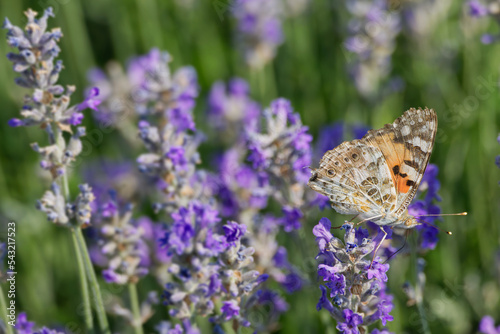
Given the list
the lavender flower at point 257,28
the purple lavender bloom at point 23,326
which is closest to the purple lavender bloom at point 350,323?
the purple lavender bloom at point 23,326

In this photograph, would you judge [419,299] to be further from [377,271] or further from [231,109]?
[231,109]

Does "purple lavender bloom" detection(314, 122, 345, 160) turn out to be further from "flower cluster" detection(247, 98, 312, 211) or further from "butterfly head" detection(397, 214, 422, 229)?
"butterfly head" detection(397, 214, 422, 229)

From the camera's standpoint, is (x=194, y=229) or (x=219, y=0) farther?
(x=219, y=0)

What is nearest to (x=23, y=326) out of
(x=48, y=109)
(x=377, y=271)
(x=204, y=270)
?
(x=204, y=270)

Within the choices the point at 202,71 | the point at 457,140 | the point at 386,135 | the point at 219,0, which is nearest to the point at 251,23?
the point at 219,0

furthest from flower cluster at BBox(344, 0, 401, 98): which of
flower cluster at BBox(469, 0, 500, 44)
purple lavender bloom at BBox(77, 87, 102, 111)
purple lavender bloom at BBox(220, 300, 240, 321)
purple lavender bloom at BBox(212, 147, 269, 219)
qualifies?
purple lavender bloom at BBox(220, 300, 240, 321)

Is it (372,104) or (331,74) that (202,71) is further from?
(372,104)
